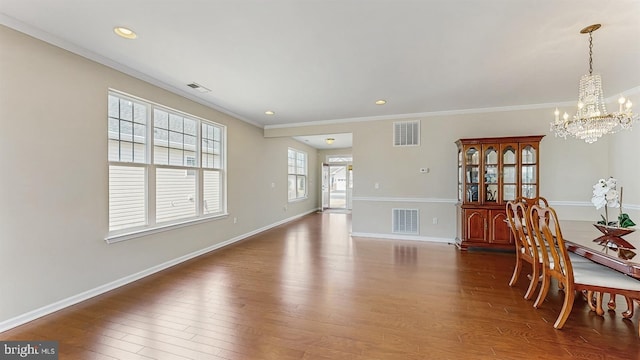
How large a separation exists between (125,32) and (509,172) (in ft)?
18.7

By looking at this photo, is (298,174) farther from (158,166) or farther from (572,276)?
(572,276)

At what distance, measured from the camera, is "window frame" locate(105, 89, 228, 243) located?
10.3 feet

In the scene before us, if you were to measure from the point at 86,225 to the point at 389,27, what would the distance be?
3.66 meters

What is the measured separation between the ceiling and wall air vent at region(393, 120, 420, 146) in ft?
4.04

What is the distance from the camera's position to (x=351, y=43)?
254 centimetres

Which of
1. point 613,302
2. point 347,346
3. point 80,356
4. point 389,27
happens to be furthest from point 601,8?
point 80,356

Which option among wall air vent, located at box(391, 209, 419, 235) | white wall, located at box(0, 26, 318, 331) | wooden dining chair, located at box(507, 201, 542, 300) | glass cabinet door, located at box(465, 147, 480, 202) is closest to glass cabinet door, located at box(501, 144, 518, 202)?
glass cabinet door, located at box(465, 147, 480, 202)

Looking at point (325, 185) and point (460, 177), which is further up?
point (460, 177)

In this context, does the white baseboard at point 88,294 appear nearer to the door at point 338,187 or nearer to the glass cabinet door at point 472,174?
the glass cabinet door at point 472,174

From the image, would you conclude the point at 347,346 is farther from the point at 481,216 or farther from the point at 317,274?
the point at 481,216

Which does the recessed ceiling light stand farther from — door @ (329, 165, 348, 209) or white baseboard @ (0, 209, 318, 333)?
door @ (329, 165, 348, 209)

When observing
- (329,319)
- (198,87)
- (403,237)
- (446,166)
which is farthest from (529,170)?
(198,87)

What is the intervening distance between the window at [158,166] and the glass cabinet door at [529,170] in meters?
5.45

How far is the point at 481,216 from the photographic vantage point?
14.8 feet
